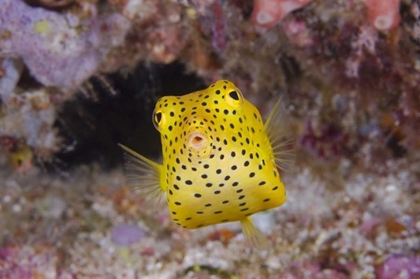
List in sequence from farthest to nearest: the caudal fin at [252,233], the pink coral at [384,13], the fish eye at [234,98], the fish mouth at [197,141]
Result: the pink coral at [384,13] → the caudal fin at [252,233] → the fish eye at [234,98] → the fish mouth at [197,141]

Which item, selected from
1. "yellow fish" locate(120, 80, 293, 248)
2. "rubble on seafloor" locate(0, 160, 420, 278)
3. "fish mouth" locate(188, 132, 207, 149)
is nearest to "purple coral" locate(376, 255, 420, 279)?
"rubble on seafloor" locate(0, 160, 420, 278)

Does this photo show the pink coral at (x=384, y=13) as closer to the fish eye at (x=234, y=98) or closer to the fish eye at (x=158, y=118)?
the fish eye at (x=234, y=98)

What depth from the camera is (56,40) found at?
4152 millimetres

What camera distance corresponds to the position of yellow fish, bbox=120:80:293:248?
229cm

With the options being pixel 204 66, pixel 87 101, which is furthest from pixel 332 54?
pixel 87 101

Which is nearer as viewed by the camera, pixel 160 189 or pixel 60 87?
pixel 160 189

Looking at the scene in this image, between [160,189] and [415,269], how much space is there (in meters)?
2.27

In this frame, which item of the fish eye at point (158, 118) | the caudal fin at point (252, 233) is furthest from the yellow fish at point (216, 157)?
the caudal fin at point (252, 233)

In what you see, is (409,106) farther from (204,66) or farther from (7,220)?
(7,220)

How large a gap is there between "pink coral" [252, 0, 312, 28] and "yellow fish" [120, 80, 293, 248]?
1.32m

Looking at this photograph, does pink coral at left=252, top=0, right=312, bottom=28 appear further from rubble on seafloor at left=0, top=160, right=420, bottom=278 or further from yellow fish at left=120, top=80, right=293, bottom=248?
rubble on seafloor at left=0, top=160, right=420, bottom=278

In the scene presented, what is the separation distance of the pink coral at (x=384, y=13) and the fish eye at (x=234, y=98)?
1783mm

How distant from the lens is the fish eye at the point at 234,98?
2.60m

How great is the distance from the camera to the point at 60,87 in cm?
473
